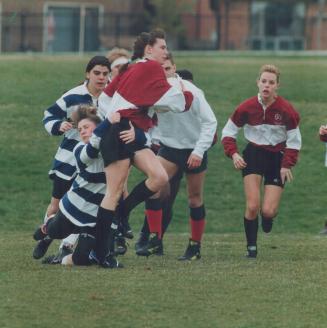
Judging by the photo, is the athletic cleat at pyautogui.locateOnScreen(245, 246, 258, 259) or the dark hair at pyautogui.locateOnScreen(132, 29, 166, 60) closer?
the dark hair at pyautogui.locateOnScreen(132, 29, 166, 60)

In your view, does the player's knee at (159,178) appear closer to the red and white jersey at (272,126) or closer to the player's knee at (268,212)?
the red and white jersey at (272,126)

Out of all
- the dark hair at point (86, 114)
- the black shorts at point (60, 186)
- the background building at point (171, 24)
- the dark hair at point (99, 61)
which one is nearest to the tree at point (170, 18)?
the background building at point (171, 24)

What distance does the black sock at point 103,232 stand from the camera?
448 inches

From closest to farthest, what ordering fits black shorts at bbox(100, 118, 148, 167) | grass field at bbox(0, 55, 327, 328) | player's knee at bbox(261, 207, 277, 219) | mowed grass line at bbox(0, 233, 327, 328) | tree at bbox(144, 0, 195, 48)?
mowed grass line at bbox(0, 233, 327, 328)
grass field at bbox(0, 55, 327, 328)
black shorts at bbox(100, 118, 148, 167)
player's knee at bbox(261, 207, 277, 219)
tree at bbox(144, 0, 195, 48)

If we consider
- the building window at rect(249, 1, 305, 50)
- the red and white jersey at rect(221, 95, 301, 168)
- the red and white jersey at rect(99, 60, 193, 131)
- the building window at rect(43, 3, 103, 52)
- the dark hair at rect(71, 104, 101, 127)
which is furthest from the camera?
the building window at rect(249, 1, 305, 50)

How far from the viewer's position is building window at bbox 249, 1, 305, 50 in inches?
2608

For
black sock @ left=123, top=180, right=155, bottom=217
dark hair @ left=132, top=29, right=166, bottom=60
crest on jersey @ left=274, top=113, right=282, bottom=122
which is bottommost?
black sock @ left=123, top=180, right=155, bottom=217

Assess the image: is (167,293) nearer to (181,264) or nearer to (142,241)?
(181,264)

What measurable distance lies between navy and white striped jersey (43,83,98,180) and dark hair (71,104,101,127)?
2.68ft

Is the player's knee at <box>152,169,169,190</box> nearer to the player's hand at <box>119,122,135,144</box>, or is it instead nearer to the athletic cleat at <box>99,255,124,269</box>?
the player's hand at <box>119,122,135,144</box>

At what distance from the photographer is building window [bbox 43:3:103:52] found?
5647cm

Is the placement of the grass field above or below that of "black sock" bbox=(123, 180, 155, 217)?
below

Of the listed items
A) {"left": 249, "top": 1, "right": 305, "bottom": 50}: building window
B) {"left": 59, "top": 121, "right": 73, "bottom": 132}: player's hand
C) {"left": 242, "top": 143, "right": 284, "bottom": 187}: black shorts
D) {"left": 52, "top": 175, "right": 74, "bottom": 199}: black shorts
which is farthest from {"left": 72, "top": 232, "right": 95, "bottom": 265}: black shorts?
{"left": 249, "top": 1, "right": 305, "bottom": 50}: building window

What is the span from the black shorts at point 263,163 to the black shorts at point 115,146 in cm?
209
